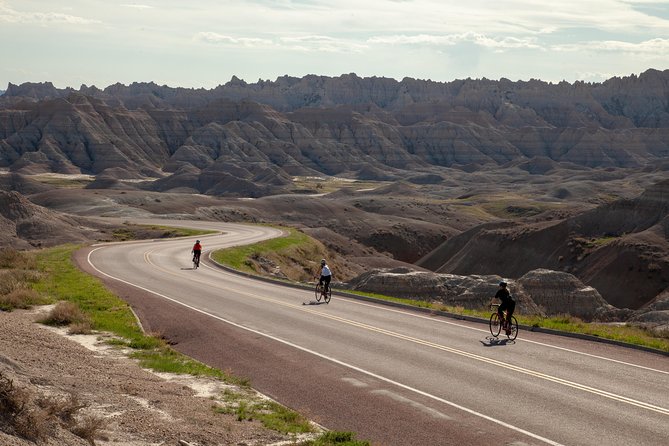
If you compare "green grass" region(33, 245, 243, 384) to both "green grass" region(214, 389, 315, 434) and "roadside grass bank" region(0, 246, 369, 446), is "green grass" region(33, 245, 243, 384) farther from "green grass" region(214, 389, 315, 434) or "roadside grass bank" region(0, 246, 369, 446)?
"green grass" region(214, 389, 315, 434)

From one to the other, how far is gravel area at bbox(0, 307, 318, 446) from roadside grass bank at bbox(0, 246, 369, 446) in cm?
41

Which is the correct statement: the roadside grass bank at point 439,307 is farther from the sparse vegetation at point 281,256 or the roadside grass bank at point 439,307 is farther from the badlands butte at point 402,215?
the badlands butte at point 402,215

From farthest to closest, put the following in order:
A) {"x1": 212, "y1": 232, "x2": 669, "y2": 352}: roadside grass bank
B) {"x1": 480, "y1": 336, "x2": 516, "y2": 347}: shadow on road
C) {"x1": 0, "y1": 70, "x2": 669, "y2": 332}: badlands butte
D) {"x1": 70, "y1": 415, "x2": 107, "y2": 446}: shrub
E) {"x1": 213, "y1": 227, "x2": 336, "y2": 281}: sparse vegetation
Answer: {"x1": 213, "y1": 227, "x2": 336, "y2": 281}: sparse vegetation → {"x1": 0, "y1": 70, "x2": 669, "y2": 332}: badlands butte → {"x1": 212, "y1": 232, "x2": 669, "y2": 352}: roadside grass bank → {"x1": 480, "y1": 336, "x2": 516, "y2": 347}: shadow on road → {"x1": 70, "y1": 415, "x2": 107, "y2": 446}: shrub

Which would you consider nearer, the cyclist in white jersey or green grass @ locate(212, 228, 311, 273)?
the cyclist in white jersey

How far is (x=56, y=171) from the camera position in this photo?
176500 mm

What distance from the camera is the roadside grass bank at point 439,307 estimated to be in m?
21.7

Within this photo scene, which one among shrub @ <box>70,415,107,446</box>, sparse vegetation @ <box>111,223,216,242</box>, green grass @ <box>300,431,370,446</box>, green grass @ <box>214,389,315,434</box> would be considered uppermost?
shrub @ <box>70,415,107,446</box>

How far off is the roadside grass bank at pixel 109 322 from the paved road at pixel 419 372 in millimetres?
598

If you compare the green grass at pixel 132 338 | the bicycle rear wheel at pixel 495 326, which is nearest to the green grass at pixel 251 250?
the green grass at pixel 132 338

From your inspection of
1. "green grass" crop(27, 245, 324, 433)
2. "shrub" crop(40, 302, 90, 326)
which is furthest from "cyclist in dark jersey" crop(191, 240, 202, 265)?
"shrub" crop(40, 302, 90, 326)

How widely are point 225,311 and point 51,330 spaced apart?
730cm

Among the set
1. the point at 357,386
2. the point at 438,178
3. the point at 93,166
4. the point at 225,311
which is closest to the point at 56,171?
the point at 93,166

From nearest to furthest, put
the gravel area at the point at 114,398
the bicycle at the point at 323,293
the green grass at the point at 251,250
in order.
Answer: the gravel area at the point at 114,398, the bicycle at the point at 323,293, the green grass at the point at 251,250

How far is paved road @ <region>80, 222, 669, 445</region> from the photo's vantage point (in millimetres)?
12992
